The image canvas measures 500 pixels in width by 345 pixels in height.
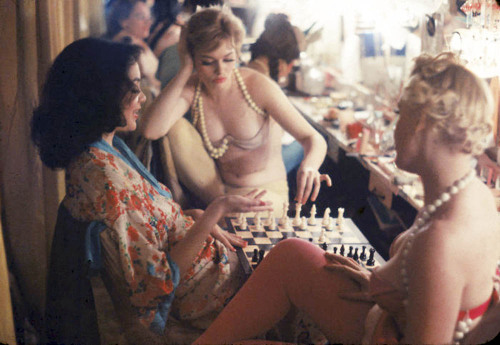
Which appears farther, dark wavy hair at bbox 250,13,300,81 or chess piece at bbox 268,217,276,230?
dark wavy hair at bbox 250,13,300,81

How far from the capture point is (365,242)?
4.97 ft

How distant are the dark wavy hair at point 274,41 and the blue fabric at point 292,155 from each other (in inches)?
13.8

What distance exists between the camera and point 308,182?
1.50 meters

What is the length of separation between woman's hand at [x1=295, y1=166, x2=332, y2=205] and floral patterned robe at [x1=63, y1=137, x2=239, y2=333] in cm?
36

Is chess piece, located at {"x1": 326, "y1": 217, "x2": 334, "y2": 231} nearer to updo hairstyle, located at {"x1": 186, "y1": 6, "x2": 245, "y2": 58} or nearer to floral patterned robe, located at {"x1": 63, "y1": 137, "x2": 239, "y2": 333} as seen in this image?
floral patterned robe, located at {"x1": 63, "y1": 137, "x2": 239, "y2": 333}

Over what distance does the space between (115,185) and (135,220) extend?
9 cm

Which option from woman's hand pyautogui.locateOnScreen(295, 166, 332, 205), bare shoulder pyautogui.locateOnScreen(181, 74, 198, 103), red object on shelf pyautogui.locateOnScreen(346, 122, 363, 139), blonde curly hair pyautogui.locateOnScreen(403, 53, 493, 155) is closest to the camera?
blonde curly hair pyautogui.locateOnScreen(403, 53, 493, 155)

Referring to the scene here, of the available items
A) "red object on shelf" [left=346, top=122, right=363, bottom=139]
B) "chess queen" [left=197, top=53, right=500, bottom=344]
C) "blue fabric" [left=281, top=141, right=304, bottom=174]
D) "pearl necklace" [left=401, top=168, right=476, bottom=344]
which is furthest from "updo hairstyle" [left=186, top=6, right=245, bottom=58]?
"red object on shelf" [left=346, top=122, right=363, bottom=139]

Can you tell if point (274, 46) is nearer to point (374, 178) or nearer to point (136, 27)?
point (136, 27)

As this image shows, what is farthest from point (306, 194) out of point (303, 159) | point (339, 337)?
point (339, 337)

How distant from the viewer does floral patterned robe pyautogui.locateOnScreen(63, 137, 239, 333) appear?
1220 millimetres

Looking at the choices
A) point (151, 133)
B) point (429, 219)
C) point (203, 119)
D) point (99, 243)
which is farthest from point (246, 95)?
point (429, 219)

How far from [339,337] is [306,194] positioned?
1.54 ft

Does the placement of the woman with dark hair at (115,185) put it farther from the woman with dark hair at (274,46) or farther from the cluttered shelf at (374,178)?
the woman with dark hair at (274,46)
